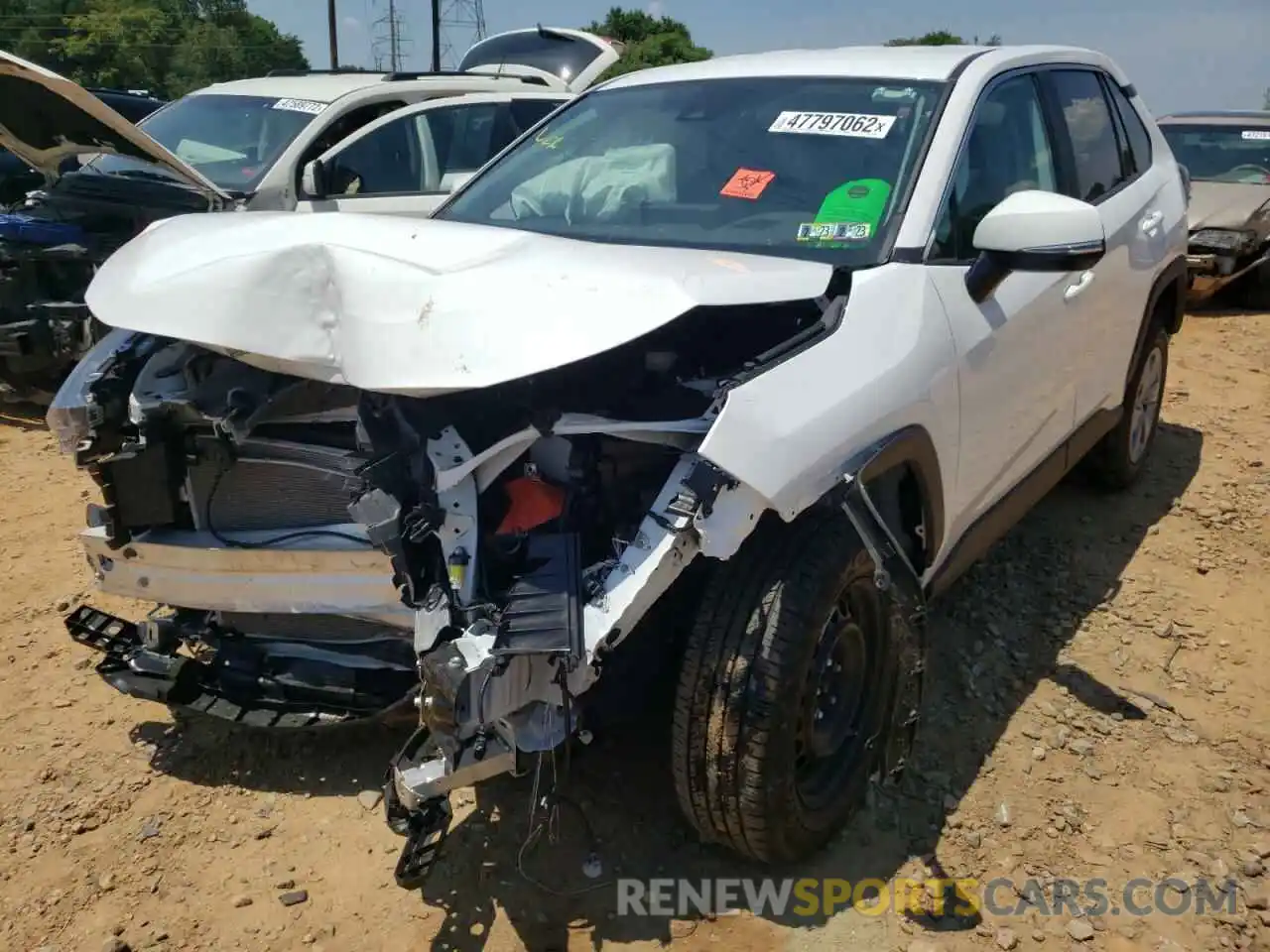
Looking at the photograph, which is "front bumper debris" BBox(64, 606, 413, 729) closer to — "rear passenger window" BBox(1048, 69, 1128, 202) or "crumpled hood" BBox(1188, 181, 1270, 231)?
"rear passenger window" BBox(1048, 69, 1128, 202)

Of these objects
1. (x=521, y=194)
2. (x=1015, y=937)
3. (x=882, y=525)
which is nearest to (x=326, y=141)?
(x=521, y=194)

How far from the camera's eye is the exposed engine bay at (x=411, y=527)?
2104 mm

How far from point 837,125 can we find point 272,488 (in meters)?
1.91

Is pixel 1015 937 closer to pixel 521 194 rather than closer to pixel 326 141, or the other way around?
→ pixel 521 194

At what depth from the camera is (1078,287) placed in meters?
3.47

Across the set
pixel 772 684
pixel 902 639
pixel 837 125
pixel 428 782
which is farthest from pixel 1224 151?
pixel 428 782

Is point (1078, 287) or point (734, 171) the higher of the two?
point (734, 171)

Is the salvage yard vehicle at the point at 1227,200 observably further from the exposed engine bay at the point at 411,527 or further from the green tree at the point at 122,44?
the green tree at the point at 122,44

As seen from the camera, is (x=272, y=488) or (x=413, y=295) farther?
(x=272, y=488)

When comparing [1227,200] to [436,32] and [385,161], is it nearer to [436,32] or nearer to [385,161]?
[385,161]

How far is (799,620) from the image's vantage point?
7.61ft

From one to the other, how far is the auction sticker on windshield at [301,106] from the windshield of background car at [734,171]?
11.7 ft

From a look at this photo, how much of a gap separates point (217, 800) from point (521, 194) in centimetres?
211

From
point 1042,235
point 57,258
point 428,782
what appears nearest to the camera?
point 428,782
